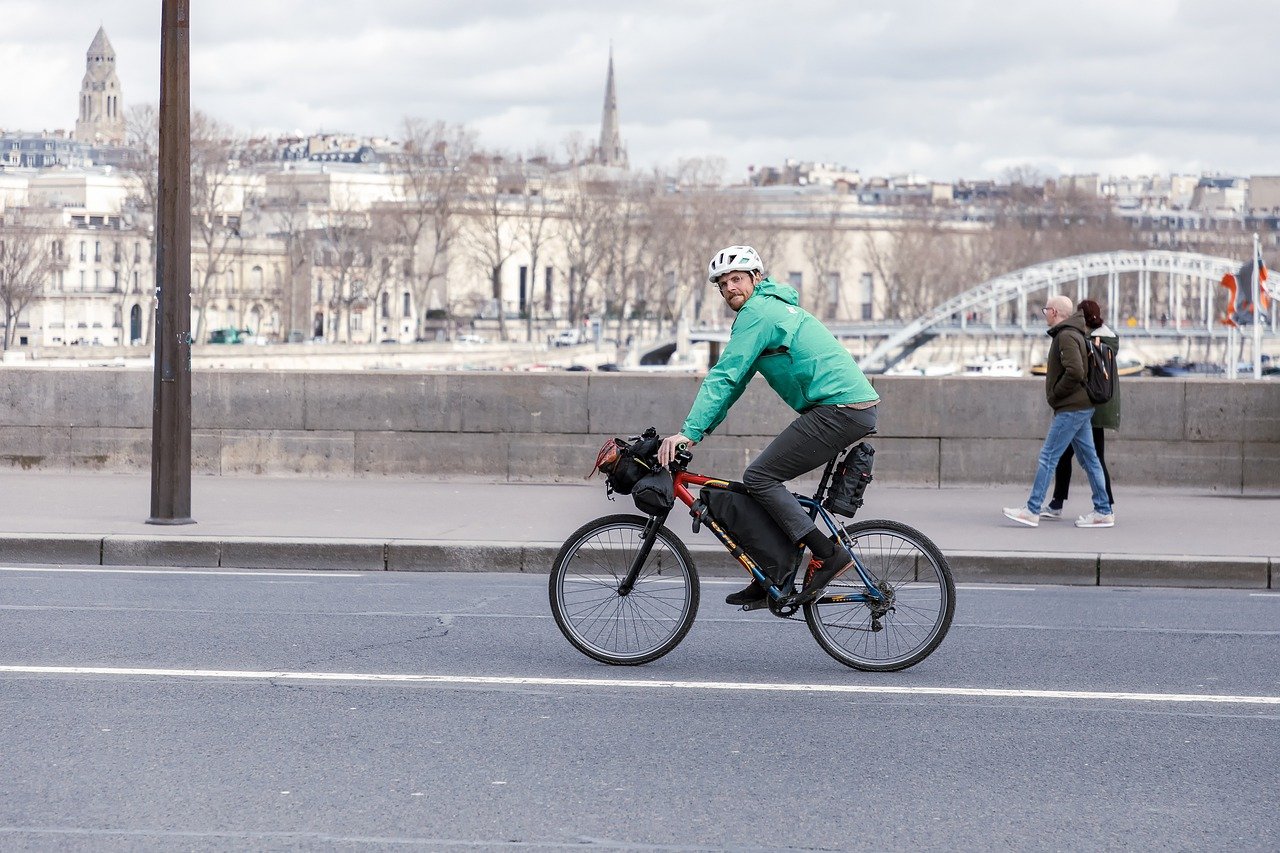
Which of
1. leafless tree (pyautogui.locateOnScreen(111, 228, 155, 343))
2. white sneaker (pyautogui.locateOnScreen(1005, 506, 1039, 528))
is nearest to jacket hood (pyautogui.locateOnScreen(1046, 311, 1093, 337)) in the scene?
white sneaker (pyautogui.locateOnScreen(1005, 506, 1039, 528))

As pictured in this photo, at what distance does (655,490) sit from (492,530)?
15.6ft

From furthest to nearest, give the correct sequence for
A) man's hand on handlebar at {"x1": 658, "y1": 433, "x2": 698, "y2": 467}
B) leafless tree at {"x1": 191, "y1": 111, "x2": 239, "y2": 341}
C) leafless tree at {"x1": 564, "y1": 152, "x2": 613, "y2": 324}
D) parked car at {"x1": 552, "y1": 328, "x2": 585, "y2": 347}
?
leafless tree at {"x1": 564, "y1": 152, "x2": 613, "y2": 324} < parked car at {"x1": 552, "y1": 328, "x2": 585, "y2": 347} < leafless tree at {"x1": 191, "y1": 111, "x2": 239, "y2": 341} < man's hand on handlebar at {"x1": 658, "y1": 433, "x2": 698, "y2": 467}

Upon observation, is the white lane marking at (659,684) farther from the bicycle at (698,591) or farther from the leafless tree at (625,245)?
the leafless tree at (625,245)

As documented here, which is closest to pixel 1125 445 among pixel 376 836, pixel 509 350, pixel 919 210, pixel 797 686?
pixel 797 686

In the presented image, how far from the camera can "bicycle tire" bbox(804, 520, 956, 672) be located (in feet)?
25.7

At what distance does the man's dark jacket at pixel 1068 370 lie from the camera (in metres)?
12.8

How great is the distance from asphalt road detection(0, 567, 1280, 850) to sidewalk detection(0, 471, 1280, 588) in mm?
1730

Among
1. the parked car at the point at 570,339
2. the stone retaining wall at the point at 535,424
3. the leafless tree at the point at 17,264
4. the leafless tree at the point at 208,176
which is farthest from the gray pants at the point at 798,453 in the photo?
the parked car at the point at 570,339

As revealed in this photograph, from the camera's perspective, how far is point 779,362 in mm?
7715

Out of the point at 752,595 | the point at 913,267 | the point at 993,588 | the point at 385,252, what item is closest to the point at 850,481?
the point at 752,595

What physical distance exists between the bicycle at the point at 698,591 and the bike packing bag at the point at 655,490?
2.5 inches

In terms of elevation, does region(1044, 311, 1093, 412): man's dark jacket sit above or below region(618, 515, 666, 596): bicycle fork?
above

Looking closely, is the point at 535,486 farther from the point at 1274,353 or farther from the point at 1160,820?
the point at 1274,353

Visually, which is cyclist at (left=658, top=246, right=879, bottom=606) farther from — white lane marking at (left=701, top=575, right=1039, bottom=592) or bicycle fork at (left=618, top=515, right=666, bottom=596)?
white lane marking at (left=701, top=575, right=1039, bottom=592)
